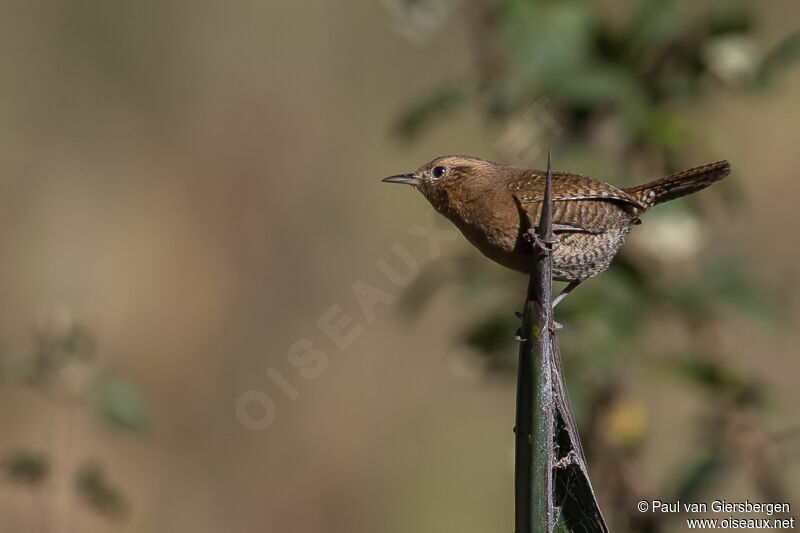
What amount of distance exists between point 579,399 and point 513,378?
274mm

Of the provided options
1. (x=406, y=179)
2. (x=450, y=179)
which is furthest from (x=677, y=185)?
(x=406, y=179)

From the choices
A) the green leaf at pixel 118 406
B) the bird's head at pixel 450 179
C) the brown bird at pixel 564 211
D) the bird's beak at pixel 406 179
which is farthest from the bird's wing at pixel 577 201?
the green leaf at pixel 118 406

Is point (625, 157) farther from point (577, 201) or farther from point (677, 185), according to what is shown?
point (577, 201)

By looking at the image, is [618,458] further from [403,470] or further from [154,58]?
[154,58]

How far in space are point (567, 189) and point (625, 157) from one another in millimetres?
1338

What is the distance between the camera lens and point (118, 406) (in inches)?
138

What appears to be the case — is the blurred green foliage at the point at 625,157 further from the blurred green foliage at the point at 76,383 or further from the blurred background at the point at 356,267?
the blurred green foliage at the point at 76,383

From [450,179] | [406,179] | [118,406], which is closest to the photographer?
[450,179]

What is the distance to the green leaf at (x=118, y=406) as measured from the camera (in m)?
3.49

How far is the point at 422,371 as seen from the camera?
20.4 ft

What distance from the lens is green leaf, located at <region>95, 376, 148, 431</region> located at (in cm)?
349

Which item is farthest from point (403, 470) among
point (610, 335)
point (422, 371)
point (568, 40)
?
point (568, 40)

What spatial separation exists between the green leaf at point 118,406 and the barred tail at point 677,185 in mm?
1932

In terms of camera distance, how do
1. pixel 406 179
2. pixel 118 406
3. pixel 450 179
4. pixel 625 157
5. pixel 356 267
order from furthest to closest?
pixel 356 267 → pixel 625 157 → pixel 118 406 → pixel 406 179 → pixel 450 179
